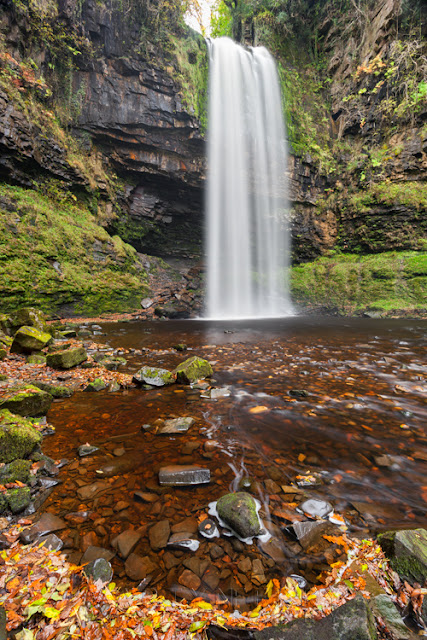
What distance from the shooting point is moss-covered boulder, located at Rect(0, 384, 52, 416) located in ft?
8.93

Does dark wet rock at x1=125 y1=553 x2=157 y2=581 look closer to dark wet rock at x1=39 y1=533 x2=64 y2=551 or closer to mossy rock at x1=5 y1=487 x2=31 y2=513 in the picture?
dark wet rock at x1=39 y1=533 x2=64 y2=551

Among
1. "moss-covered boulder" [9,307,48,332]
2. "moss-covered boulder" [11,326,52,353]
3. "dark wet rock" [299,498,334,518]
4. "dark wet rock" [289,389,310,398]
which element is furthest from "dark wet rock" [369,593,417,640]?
"moss-covered boulder" [9,307,48,332]

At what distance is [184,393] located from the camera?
379 centimetres

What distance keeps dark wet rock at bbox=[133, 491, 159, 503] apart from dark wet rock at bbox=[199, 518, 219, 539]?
41 cm

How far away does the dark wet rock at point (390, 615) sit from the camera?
963 mm

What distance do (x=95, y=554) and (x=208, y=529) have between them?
0.64m

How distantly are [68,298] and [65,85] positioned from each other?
40.9 ft

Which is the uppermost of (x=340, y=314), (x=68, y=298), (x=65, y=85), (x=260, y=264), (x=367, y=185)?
(x=65, y=85)

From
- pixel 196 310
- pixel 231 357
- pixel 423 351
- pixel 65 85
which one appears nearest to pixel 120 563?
pixel 231 357

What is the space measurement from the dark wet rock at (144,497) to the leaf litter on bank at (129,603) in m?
0.57

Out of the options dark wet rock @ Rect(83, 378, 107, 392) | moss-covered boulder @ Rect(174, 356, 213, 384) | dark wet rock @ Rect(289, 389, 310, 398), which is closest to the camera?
dark wet rock @ Rect(289, 389, 310, 398)

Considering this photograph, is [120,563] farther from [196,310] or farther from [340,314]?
[340,314]

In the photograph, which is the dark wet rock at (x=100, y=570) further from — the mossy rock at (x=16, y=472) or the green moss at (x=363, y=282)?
the green moss at (x=363, y=282)

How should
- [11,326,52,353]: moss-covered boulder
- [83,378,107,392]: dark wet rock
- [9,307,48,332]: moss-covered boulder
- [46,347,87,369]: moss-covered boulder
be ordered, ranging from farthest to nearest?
[9,307,48,332]: moss-covered boulder, [11,326,52,353]: moss-covered boulder, [46,347,87,369]: moss-covered boulder, [83,378,107,392]: dark wet rock
